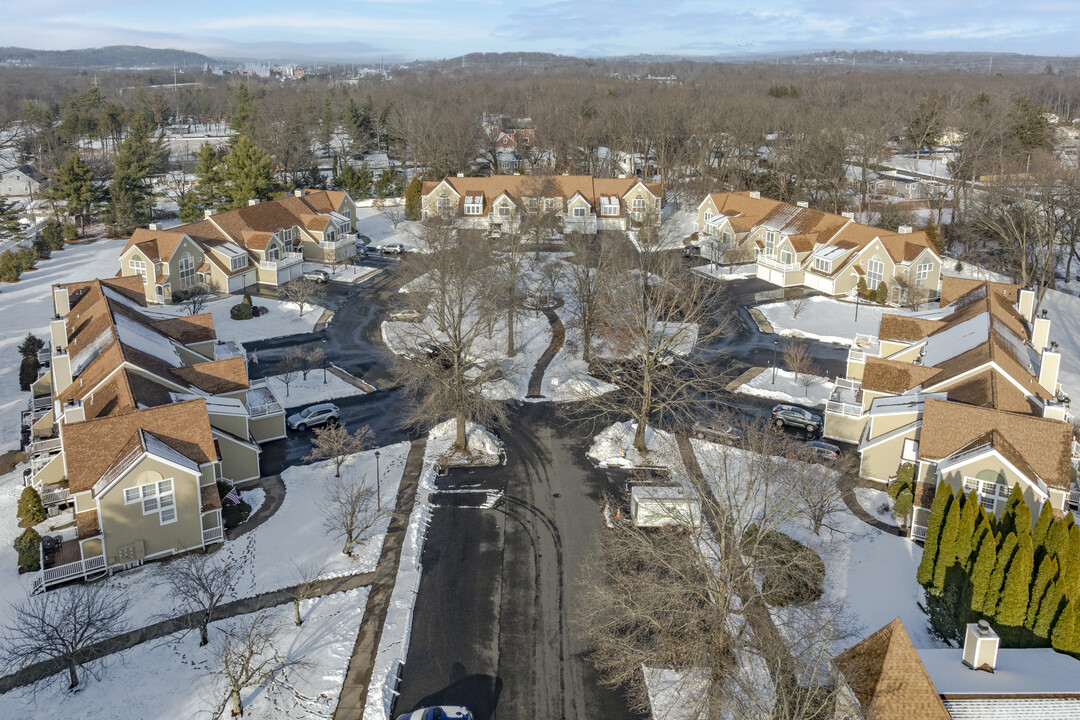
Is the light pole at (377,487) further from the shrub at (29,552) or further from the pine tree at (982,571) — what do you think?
the pine tree at (982,571)

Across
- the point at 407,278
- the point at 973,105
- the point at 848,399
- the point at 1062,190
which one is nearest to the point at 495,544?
the point at 848,399

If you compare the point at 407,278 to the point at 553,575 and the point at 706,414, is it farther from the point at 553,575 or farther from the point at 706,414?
the point at 553,575

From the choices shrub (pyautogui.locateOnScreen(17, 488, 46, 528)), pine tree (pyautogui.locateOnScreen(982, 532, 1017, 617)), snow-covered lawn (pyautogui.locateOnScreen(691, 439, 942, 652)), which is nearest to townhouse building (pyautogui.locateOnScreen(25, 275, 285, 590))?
shrub (pyautogui.locateOnScreen(17, 488, 46, 528))

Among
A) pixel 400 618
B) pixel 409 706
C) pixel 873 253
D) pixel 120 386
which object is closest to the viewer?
pixel 409 706

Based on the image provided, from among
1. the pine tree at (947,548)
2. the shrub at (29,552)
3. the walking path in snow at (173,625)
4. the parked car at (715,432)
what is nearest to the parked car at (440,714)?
the walking path in snow at (173,625)

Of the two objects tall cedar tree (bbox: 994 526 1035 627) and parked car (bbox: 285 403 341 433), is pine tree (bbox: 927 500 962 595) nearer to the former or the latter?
tall cedar tree (bbox: 994 526 1035 627)

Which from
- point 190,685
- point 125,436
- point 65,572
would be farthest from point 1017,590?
point 65,572

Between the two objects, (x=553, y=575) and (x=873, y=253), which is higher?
(x=873, y=253)
